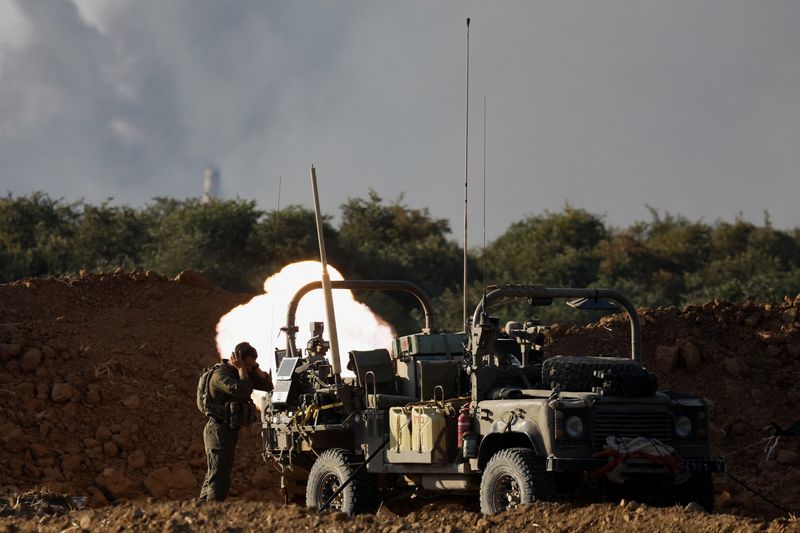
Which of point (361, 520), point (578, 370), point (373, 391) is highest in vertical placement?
point (578, 370)

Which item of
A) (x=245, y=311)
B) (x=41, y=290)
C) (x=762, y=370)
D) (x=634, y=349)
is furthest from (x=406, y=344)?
(x=41, y=290)

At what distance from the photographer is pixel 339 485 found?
14750 millimetres

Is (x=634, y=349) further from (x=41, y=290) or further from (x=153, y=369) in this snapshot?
(x=41, y=290)

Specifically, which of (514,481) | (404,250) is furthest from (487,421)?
(404,250)

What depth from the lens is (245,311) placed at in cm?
2089

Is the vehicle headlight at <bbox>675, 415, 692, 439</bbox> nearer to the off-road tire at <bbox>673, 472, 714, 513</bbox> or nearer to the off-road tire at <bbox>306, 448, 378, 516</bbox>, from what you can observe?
the off-road tire at <bbox>673, 472, 714, 513</bbox>

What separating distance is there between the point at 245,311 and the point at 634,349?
7.77 meters

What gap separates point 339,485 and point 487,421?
2202 millimetres

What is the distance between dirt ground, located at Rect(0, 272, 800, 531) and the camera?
63.0 ft

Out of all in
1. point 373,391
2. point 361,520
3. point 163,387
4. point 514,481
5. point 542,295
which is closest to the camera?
point 361,520

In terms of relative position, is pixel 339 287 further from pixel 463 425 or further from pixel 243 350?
pixel 463 425

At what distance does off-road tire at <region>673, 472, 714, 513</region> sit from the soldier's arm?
167 inches

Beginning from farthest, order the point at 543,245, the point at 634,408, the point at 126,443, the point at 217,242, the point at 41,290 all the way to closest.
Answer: the point at 543,245 → the point at 217,242 → the point at 41,290 → the point at 126,443 → the point at 634,408

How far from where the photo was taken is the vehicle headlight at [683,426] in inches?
523
